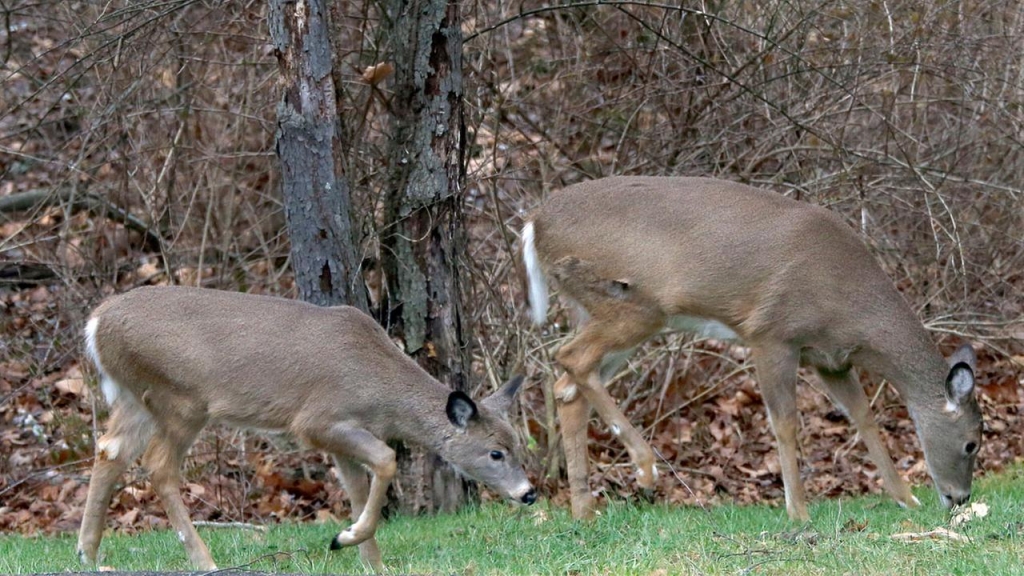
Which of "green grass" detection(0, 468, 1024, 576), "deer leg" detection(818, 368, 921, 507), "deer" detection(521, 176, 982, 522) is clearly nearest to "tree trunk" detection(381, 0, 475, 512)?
"green grass" detection(0, 468, 1024, 576)

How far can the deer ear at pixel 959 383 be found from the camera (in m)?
8.04

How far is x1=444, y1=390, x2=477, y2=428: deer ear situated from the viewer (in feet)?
22.4

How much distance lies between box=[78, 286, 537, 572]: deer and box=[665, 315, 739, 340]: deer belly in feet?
5.07

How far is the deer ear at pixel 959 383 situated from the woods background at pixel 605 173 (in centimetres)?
232

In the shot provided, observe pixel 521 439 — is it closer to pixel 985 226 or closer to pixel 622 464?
pixel 622 464

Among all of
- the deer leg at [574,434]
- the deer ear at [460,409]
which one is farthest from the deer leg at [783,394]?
the deer ear at [460,409]

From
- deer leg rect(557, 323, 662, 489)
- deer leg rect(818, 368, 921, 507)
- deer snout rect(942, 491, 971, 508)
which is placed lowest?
deer snout rect(942, 491, 971, 508)

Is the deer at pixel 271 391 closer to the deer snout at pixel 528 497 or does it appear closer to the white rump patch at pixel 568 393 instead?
the deer snout at pixel 528 497

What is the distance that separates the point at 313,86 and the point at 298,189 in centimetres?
62

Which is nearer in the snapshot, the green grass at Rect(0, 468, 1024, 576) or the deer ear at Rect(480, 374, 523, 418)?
the green grass at Rect(0, 468, 1024, 576)

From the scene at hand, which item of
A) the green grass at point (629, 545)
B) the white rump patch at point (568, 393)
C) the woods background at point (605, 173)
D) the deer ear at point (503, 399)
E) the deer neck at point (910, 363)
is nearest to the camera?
the green grass at point (629, 545)

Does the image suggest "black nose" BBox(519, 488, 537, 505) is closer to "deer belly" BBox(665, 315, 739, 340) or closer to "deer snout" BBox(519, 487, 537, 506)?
"deer snout" BBox(519, 487, 537, 506)

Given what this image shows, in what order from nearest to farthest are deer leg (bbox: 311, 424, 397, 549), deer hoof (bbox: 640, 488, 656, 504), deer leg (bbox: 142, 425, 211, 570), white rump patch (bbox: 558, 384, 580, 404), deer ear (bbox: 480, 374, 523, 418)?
deer leg (bbox: 311, 424, 397, 549) < deer leg (bbox: 142, 425, 211, 570) < deer ear (bbox: 480, 374, 523, 418) < white rump patch (bbox: 558, 384, 580, 404) < deer hoof (bbox: 640, 488, 656, 504)

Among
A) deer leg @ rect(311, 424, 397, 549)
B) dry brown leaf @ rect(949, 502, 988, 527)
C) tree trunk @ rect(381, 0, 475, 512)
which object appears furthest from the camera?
tree trunk @ rect(381, 0, 475, 512)
